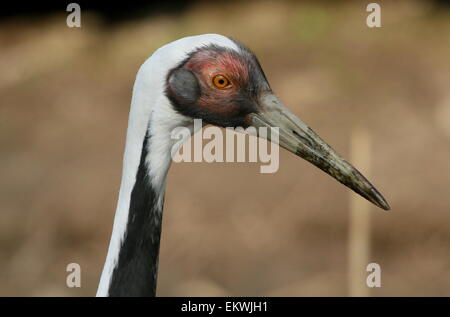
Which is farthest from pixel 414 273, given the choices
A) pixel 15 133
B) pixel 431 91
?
pixel 15 133

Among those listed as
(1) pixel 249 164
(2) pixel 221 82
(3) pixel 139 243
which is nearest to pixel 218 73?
(2) pixel 221 82

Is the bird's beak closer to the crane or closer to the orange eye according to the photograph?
the crane

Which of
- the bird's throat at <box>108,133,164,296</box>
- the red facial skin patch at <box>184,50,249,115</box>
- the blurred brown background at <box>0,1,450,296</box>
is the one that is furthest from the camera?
the blurred brown background at <box>0,1,450,296</box>

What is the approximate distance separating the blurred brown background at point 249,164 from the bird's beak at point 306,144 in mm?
4621

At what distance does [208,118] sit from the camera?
10.5 ft

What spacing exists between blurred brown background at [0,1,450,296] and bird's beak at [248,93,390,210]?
4621 millimetres

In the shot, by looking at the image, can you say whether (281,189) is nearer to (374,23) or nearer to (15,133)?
(374,23)

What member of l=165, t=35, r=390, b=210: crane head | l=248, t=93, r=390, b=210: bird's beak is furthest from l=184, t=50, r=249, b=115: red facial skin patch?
l=248, t=93, r=390, b=210: bird's beak

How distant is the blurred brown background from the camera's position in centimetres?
822

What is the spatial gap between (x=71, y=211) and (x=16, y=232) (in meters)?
0.63

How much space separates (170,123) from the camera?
3096 millimetres

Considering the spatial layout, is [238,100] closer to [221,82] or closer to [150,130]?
[221,82]

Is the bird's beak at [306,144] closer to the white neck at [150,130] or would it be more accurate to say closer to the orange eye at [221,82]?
the orange eye at [221,82]

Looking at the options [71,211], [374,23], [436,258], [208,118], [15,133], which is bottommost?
[208,118]
